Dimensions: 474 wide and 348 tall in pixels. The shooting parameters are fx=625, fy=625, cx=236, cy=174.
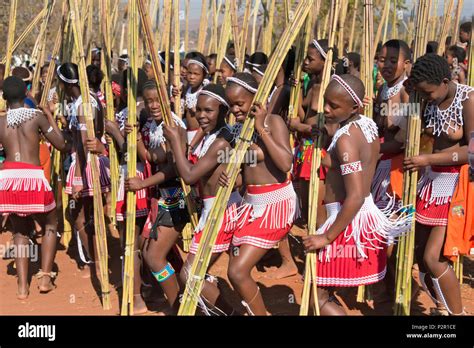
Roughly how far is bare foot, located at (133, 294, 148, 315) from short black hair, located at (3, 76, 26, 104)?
1928 millimetres

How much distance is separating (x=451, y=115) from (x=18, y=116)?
345 cm

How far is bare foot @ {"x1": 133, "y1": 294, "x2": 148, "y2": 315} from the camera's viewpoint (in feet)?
16.5

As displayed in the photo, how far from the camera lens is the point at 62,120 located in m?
6.13

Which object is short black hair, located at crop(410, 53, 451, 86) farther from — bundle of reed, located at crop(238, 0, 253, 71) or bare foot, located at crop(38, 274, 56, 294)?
bare foot, located at crop(38, 274, 56, 294)

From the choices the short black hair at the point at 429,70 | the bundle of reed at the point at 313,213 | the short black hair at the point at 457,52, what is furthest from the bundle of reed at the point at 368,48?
the short black hair at the point at 457,52

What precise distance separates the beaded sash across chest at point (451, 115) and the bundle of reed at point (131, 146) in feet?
6.73

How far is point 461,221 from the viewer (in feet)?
13.5

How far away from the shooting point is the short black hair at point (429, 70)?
3.84 metres

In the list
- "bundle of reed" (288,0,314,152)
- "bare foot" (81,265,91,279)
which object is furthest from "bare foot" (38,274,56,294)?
"bundle of reed" (288,0,314,152)

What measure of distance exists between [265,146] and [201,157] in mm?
516

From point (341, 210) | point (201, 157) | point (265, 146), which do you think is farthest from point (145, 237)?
point (341, 210)

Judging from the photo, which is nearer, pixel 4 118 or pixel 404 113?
pixel 404 113

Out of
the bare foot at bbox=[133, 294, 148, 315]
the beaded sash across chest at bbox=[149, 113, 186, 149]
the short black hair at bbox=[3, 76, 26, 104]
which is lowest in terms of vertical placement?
the bare foot at bbox=[133, 294, 148, 315]
